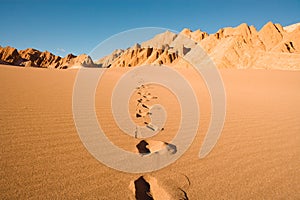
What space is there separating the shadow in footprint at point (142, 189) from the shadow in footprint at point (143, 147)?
0.50 meters

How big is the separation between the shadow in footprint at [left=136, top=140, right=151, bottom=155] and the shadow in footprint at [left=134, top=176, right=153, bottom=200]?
505 mm

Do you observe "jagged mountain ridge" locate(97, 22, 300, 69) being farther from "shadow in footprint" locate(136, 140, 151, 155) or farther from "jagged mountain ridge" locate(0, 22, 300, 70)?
"shadow in footprint" locate(136, 140, 151, 155)

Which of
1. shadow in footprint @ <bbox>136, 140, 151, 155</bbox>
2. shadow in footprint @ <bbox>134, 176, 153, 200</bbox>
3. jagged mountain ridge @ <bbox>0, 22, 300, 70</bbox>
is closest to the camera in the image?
shadow in footprint @ <bbox>134, 176, 153, 200</bbox>

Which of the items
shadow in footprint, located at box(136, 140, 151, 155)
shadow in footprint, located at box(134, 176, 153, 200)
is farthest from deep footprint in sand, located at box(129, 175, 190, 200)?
shadow in footprint, located at box(136, 140, 151, 155)

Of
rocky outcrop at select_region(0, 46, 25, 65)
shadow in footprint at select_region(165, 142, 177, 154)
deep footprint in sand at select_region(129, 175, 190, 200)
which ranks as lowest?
deep footprint in sand at select_region(129, 175, 190, 200)

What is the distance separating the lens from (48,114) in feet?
10.6

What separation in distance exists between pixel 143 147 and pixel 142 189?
773mm

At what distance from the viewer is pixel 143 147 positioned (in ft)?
7.75

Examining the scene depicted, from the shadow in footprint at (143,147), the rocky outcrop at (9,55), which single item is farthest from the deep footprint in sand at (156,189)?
the rocky outcrop at (9,55)

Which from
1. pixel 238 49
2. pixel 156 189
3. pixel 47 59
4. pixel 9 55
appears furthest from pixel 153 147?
pixel 47 59

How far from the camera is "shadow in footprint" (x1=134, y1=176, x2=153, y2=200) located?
1.50m

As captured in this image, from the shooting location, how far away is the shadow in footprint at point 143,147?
224 cm

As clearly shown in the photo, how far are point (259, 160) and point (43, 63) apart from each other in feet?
424

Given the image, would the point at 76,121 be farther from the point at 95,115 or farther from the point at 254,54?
the point at 254,54
